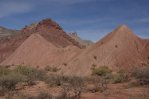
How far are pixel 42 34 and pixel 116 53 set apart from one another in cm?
2786

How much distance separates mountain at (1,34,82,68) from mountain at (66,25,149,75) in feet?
19.8

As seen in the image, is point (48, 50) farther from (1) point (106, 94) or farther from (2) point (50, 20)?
(1) point (106, 94)

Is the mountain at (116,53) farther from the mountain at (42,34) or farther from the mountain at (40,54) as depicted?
the mountain at (42,34)

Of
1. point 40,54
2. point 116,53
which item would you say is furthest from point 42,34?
point 116,53

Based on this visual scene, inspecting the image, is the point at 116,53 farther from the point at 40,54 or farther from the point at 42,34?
the point at 42,34

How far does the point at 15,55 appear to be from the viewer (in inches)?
2640

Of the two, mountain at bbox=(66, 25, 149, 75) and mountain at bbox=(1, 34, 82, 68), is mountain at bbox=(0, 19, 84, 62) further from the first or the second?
mountain at bbox=(66, 25, 149, 75)

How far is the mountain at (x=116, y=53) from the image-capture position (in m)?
45.7

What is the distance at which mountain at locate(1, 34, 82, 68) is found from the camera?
186 feet

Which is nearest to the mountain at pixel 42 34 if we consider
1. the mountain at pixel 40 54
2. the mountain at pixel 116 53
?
the mountain at pixel 40 54

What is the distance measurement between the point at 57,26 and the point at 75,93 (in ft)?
206

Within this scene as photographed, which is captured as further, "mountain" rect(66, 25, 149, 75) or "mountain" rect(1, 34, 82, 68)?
"mountain" rect(1, 34, 82, 68)

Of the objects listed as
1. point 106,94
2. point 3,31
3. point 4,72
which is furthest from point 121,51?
point 3,31

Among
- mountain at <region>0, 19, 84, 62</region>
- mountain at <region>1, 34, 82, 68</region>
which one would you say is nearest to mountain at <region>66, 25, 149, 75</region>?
mountain at <region>1, 34, 82, 68</region>
